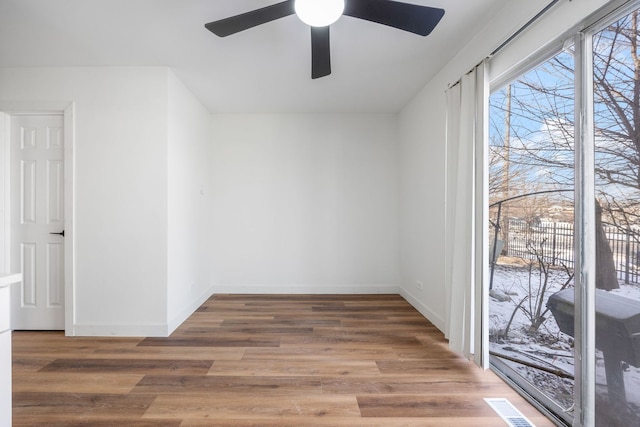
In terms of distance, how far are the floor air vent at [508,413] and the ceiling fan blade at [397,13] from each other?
2288mm

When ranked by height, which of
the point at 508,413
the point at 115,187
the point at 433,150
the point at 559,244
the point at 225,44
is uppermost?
the point at 225,44

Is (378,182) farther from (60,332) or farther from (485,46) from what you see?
(60,332)

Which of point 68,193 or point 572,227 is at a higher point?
point 68,193

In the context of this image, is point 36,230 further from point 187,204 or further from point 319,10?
point 319,10

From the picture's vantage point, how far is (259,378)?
2.17 m

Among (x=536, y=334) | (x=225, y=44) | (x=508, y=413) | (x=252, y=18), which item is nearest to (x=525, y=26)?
(x=252, y=18)

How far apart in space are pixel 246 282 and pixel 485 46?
12.5 ft

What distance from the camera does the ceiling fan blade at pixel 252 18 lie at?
5.60 feet

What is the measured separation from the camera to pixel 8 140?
2.99 m

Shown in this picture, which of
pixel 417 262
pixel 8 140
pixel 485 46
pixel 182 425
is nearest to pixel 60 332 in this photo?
pixel 8 140

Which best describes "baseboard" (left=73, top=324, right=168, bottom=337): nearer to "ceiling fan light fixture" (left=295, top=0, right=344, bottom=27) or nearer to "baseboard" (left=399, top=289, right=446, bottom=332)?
"baseboard" (left=399, top=289, right=446, bottom=332)

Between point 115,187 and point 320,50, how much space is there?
2290 mm

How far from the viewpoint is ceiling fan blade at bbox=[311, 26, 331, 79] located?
1.90m

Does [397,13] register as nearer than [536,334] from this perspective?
Yes
